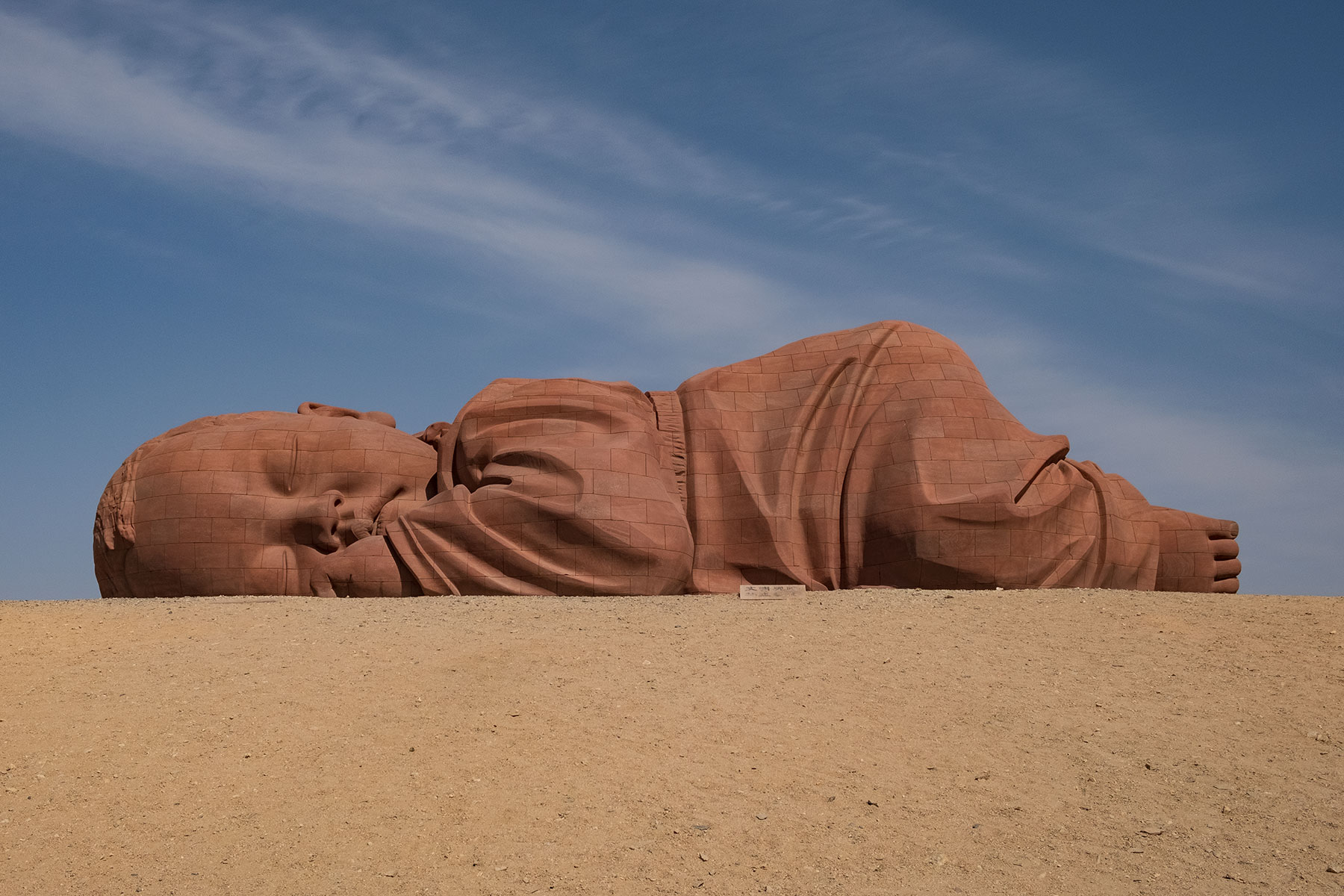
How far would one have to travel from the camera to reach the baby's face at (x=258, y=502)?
12969 millimetres

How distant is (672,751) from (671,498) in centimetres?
533

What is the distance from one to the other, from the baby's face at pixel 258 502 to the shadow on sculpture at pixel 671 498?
0.02 metres

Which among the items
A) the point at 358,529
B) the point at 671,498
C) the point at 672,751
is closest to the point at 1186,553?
the point at 671,498

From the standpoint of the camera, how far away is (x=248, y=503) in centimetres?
1306

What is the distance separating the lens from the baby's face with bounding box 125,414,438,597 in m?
13.0

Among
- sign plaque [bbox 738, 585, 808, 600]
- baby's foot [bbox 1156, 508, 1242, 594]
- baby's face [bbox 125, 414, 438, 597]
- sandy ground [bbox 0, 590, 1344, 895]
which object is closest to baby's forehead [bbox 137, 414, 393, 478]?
baby's face [bbox 125, 414, 438, 597]

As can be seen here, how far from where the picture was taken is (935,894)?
6.43 metres

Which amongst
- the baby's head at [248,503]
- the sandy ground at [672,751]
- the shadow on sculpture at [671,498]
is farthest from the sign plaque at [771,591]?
the baby's head at [248,503]

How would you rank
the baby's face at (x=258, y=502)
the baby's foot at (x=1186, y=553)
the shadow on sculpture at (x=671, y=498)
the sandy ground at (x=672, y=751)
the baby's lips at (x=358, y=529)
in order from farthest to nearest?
the baby's foot at (x=1186, y=553)
the baby's lips at (x=358, y=529)
the baby's face at (x=258, y=502)
the shadow on sculpture at (x=671, y=498)
the sandy ground at (x=672, y=751)

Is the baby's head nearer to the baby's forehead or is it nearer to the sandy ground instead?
the baby's forehead

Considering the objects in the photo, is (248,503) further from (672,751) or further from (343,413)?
(672,751)

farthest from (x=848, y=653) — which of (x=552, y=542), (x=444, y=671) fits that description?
(x=552, y=542)

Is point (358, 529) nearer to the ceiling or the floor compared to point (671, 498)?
nearer to the floor

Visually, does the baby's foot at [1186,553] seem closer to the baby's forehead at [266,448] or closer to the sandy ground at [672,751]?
the sandy ground at [672,751]
